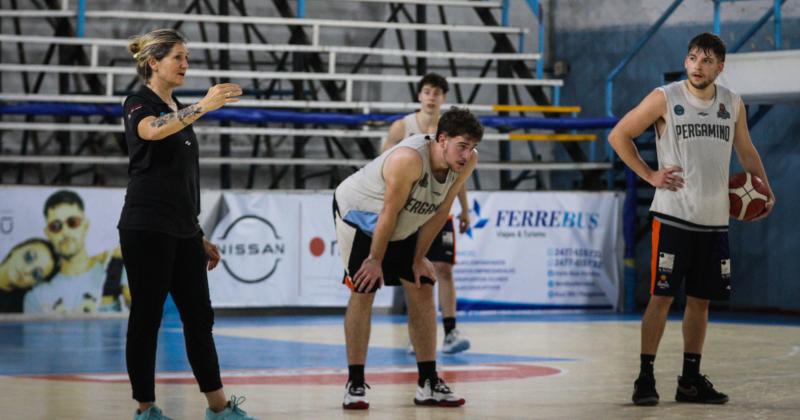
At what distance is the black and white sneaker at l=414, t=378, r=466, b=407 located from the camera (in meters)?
6.59

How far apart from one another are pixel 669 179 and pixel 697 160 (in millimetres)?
187

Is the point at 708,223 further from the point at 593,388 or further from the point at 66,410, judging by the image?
the point at 66,410

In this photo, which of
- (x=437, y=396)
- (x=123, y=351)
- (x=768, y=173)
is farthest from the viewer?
(x=768, y=173)

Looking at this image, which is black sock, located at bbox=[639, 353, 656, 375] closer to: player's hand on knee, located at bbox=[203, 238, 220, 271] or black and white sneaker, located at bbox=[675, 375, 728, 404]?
black and white sneaker, located at bbox=[675, 375, 728, 404]

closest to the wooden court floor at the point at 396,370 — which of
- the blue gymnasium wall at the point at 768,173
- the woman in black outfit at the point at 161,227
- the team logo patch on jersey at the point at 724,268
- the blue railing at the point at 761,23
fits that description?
the woman in black outfit at the point at 161,227

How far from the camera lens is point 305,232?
550 inches

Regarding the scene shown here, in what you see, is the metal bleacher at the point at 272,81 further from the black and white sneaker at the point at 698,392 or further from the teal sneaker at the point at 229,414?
the teal sneaker at the point at 229,414

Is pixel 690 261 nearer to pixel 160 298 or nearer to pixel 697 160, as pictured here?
pixel 697 160

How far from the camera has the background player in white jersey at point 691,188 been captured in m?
6.89

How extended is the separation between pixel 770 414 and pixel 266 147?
427 inches

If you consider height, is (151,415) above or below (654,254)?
below

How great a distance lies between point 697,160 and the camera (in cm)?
691

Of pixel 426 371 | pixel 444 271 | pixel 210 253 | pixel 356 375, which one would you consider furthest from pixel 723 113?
pixel 444 271

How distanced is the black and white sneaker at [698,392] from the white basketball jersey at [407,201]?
1.65 meters
